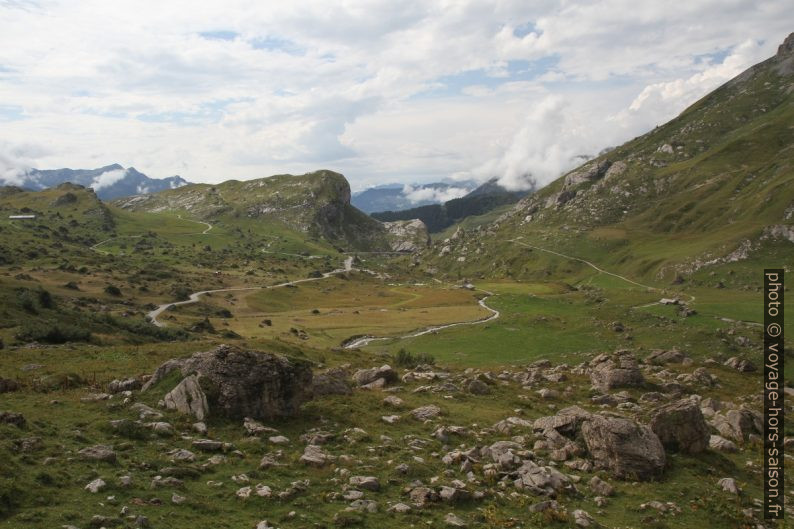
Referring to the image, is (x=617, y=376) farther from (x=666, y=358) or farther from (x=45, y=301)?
(x=45, y=301)

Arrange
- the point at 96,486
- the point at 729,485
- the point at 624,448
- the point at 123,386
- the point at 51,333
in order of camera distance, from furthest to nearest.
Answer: the point at 51,333 < the point at 123,386 < the point at 624,448 < the point at 729,485 < the point at 96,486

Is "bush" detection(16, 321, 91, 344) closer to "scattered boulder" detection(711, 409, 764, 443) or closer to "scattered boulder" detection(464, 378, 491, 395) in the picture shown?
"scattered boulder" detection(464, 378, 491, 395)

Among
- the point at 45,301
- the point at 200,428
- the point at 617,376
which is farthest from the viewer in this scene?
the point at 45,301

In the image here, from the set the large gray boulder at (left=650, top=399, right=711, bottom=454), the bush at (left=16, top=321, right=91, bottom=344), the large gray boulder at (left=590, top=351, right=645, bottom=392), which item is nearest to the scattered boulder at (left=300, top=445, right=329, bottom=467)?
the large gray boulder at (left=650, top=399, right=711, bottom=454)

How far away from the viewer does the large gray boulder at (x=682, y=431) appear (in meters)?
28.3

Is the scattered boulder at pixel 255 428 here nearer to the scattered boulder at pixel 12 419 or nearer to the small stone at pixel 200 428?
the small stone at pixel 200 428

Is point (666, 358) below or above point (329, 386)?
below

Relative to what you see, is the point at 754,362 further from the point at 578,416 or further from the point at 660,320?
the point at 578,416

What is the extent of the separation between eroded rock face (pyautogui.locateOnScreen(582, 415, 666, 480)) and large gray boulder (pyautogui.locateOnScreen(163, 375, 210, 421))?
21039 mm

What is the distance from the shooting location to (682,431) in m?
28.4

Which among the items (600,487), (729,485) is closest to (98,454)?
(600,487)

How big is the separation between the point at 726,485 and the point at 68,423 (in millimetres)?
32603

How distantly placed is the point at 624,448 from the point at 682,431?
5.24 m

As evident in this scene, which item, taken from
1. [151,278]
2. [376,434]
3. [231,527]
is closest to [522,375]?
[376,434]
